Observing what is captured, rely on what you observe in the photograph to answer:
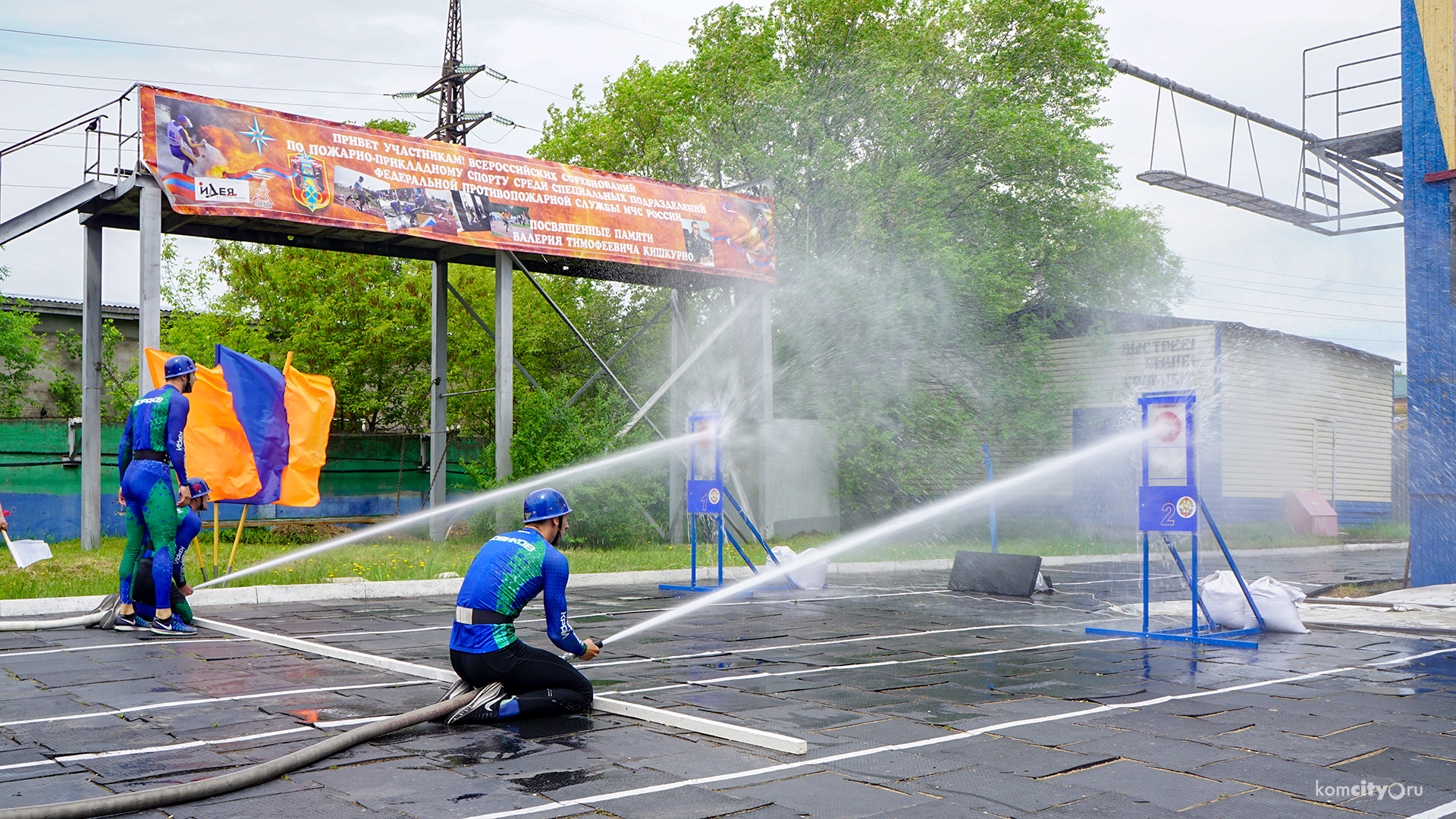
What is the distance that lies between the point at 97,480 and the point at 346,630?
9.42m

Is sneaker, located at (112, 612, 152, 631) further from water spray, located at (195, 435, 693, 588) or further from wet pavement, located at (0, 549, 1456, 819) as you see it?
water spray, located at (195, 435, 693, 588)

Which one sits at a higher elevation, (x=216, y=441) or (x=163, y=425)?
(x=163, y=425)

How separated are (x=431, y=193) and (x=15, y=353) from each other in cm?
1565

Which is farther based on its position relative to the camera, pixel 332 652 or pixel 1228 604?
pixel 1228 604

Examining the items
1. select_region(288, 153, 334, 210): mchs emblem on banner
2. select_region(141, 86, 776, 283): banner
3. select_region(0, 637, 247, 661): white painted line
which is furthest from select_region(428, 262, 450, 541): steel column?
select_region(0, 637, 247, 661): white painted line

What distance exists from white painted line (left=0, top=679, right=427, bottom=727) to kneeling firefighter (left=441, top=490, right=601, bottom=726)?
1.32 m

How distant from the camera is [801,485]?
25.7m

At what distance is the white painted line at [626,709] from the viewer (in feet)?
20.0

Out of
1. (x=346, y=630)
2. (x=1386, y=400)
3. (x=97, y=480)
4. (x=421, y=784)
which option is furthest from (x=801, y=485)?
(x=1386, y=400)

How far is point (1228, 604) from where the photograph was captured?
38.6 ft

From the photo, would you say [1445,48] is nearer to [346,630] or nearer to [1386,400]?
[346,630]

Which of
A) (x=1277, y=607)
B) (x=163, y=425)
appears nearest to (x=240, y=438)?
(x=163, y=425)

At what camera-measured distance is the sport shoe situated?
33.3ft

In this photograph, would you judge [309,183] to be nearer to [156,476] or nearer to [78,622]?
[156,476]
